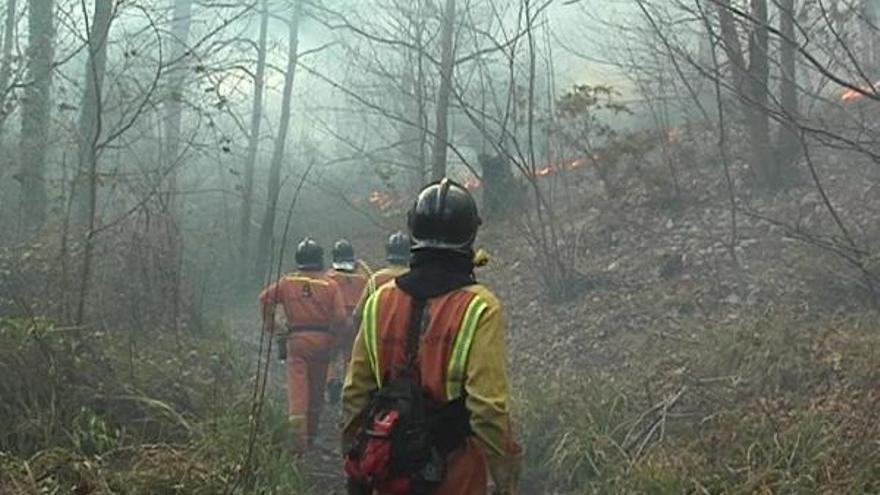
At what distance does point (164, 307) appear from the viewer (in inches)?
363

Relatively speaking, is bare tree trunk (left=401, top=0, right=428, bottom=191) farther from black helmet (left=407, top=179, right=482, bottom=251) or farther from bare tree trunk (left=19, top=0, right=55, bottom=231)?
black helmet (left=407, top=179, right=482, bottom=251)

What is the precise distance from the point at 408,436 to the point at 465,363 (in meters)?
0.35

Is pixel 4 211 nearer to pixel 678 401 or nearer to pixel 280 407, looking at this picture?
pixel 280 407

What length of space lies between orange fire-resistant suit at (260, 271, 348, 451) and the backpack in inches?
174

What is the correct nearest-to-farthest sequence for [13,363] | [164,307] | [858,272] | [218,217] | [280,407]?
[13,363] < [280,407] < [858,272] < [164,307] < [218,217]

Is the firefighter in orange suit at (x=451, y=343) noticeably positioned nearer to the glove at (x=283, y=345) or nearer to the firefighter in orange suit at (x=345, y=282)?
the glove at (x=283, y=345)

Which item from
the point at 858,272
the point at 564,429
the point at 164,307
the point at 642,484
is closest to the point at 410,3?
the point at 164,307

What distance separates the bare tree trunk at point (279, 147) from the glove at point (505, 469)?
47.2 feet

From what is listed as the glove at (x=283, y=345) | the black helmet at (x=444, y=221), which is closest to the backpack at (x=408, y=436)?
the black helmet at (x=444, y=221)

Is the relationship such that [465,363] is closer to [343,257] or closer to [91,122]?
[343,257]

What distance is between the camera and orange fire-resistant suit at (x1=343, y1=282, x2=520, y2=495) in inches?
135

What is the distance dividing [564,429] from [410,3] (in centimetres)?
1168

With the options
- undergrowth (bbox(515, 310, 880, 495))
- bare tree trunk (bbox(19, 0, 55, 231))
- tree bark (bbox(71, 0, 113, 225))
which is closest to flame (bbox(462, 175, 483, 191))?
tree bark (bbox(71, 0, 113, 225))

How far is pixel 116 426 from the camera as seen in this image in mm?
5832
